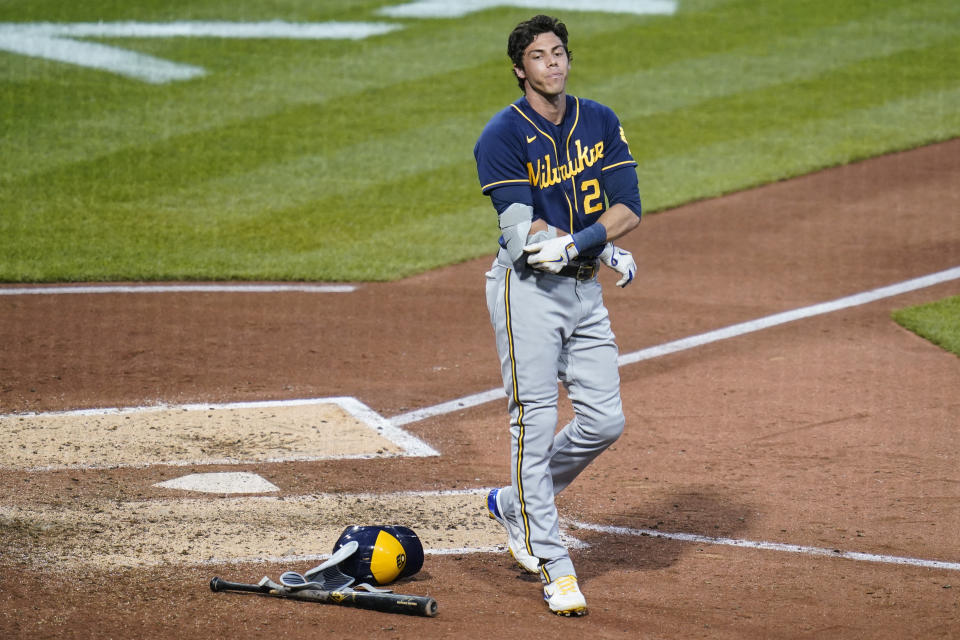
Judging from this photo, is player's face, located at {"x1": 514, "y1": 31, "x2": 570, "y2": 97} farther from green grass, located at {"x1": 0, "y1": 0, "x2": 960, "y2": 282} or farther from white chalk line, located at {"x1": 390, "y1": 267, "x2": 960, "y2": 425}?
green grass, located at {"x1": 0, "y1": 0, "x2": 960, "y2": 282}

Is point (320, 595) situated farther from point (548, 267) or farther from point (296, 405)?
point (296, 405)

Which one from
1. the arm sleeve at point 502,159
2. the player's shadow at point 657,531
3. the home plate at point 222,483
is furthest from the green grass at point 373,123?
the arm sleeve at point 502,159

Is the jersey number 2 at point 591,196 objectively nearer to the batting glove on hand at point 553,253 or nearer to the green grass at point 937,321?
the batting glove on hand at point 553,253

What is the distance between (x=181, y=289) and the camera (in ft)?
31.3

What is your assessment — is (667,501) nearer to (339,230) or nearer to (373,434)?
(373,434)

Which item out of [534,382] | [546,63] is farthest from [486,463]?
[546,63]

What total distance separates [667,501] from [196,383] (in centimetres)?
310

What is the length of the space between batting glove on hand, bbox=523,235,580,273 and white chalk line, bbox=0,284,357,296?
516cm

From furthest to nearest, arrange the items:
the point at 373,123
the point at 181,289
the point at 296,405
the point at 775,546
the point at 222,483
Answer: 1. the point at 373,123
2. the point at 181,289
3. the point at 296,405
4. the point at 222,483
5. the point at 775,546

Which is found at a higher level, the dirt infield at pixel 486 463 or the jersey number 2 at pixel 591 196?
the jersey number 2 at pixel 591 196

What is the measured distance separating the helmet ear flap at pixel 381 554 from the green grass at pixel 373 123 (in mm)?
5108

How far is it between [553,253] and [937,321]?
16.5ft

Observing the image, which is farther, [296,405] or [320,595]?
[296,405]

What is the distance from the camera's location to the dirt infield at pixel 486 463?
4.71 meters
